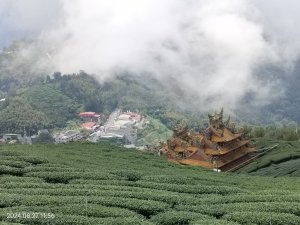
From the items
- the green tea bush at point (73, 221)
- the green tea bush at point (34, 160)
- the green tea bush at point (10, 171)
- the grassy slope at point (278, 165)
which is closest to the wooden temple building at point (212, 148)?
the grassy slope at point (278, 165)

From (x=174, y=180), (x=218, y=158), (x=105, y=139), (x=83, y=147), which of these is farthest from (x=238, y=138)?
(x=105, y=139)

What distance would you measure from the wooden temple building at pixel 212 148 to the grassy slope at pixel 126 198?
82.0 feet

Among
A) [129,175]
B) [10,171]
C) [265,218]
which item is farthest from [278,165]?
[265,218]

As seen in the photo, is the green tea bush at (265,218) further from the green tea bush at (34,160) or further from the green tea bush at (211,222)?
the green tea bush at (34,160)

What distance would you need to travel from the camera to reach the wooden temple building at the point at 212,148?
64438 millimetres

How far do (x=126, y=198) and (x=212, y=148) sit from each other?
38.9 metres

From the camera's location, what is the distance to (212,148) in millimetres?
65750

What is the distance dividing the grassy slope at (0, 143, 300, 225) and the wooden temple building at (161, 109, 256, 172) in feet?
82.0

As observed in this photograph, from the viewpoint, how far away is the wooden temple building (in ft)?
211

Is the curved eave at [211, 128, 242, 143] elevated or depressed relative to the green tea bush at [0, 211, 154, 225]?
elevated

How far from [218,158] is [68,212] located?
4194cm

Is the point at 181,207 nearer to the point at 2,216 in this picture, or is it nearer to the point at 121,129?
the point at 2,216

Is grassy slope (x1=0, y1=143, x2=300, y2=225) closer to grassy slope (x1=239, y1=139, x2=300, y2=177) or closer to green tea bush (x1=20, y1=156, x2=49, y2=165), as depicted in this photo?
green tea bush (x1=20, y1=156, x2=49, y2=165)

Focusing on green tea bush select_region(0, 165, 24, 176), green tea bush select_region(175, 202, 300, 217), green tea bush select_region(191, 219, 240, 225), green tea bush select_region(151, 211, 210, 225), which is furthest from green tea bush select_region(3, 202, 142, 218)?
green tea bush select_region(0, 165, 24, 176)
